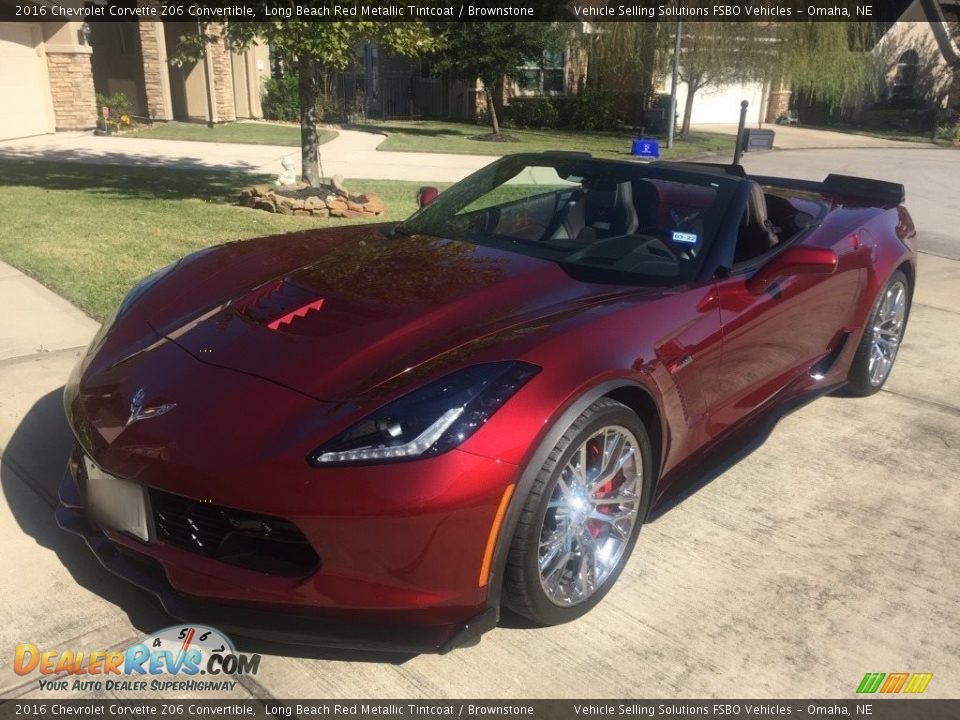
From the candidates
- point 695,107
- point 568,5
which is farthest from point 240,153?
point 695,107

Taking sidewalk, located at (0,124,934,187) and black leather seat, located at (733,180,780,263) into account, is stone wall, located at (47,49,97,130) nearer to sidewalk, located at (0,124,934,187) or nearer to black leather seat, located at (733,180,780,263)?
sidewalk, located at (0,124,934,187)

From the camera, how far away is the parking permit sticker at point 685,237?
138 inches

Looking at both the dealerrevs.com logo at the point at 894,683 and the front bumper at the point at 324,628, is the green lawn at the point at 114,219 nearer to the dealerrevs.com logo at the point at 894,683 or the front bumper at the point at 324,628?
the front bumper at the point at 324,628

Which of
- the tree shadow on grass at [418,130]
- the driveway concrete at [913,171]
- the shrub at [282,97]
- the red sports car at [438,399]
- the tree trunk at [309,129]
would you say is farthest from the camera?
the shrub at [282,97]

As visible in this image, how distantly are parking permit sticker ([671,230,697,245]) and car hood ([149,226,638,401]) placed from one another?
52 cm

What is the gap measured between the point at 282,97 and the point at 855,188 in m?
21.4

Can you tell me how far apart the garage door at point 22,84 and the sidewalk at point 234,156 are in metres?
0.41

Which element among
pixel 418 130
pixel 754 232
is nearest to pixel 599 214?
pixel 754 232

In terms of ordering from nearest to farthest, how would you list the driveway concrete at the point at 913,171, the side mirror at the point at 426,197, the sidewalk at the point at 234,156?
1. the side mirror at the point at 426,197
2. the driveway concrete at the point at 913,171
3. the sidewalk at the point at 234,156

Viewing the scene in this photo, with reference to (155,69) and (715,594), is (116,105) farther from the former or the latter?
(715,594)

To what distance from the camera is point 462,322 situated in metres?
2.89

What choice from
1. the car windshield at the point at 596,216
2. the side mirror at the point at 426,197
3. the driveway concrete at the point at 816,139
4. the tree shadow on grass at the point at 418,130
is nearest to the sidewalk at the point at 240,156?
the tree shadow on grass at the point at 418,130

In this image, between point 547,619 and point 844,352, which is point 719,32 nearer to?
point 844,352

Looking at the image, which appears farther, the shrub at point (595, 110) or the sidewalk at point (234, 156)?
the shrub at point (595, 110)
